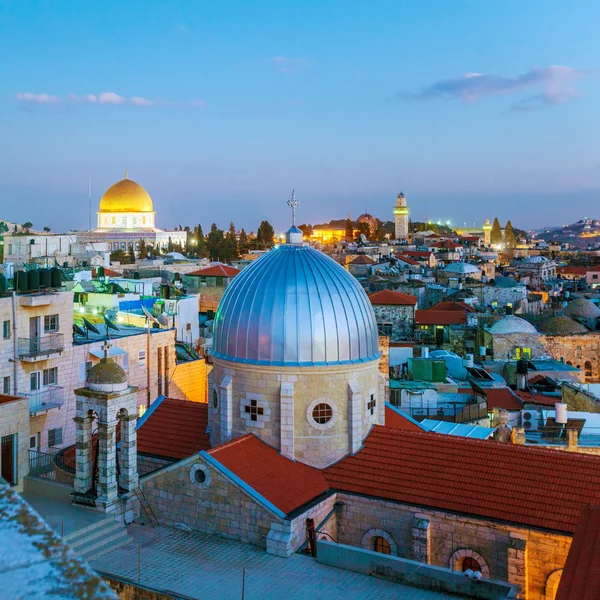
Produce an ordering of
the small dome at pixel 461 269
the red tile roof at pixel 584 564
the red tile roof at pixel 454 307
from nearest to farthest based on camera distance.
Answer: the red tile roof at pixel 584 564
the red tile roof at pixel 454 307
the small dome at pixel 461 269

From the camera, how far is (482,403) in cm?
2794

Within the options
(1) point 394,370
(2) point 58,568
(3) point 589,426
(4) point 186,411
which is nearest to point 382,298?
(1) point 394,370

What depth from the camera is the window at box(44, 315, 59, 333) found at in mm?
27491

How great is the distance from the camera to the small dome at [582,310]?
59469 mm

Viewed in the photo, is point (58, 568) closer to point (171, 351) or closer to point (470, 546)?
point (470, 546)

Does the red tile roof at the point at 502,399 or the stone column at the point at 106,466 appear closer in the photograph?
the stone column at the point at 106,466

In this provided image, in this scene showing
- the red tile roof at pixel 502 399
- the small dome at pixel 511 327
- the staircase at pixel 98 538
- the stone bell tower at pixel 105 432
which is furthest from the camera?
the small dome at pixel 511 327

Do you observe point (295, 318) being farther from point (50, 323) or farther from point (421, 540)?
point (50, 323)

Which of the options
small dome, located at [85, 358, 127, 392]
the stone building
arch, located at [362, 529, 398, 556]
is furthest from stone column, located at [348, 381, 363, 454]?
the stone building

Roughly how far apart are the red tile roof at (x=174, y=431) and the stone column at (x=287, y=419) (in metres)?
3.00

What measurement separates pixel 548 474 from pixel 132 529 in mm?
10212

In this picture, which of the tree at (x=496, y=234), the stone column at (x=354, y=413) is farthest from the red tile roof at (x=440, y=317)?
the tree at (x=496, y=234)

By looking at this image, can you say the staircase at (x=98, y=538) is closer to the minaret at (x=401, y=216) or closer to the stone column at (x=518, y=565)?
the stone column at (x=518, y=565)

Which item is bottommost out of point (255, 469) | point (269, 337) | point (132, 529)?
point (132, 529)
